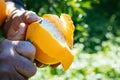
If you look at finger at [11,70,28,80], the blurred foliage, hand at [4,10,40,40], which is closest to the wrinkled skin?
hand at [4,10,40,40]

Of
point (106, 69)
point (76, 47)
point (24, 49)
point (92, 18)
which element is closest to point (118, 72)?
point (106, 69)

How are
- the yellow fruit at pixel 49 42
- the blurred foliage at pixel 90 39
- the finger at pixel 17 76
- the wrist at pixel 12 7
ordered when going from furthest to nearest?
the blurred foliage at pixel 90 39 → the wrist at pixel 12 7 → the yellow fruit at pixel 49 42 → the finger at pixel 17 76

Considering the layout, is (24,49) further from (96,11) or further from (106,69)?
(96,11)

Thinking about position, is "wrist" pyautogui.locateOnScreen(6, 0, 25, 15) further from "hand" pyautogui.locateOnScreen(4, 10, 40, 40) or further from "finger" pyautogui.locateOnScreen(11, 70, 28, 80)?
"finger" pyautogui.locateOnScreen(11, 70, 28, 80)

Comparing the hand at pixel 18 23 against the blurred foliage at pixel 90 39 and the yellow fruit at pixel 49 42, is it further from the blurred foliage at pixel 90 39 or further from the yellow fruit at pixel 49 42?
the blurred foliage at pixel 90 39

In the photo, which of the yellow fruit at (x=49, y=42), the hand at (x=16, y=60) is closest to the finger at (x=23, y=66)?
the hand at (x=16, y=60)

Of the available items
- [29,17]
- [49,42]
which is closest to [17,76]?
[49,42]
